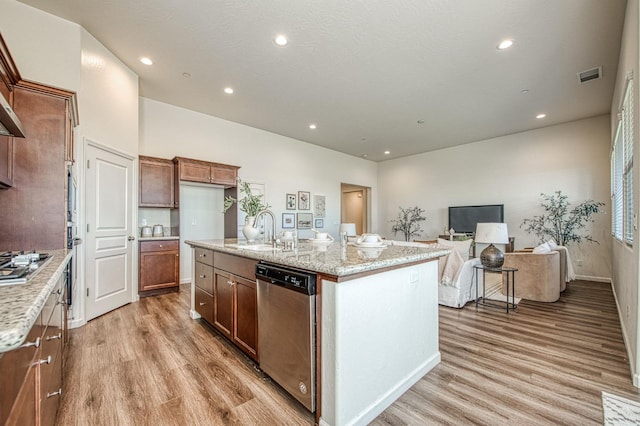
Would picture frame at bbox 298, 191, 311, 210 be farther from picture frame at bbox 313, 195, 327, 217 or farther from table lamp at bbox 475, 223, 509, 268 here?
table lamp at bbox 475, 223, 509, 268

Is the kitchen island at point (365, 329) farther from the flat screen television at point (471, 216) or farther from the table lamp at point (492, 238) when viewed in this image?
the flat screen television at point (471, 216)

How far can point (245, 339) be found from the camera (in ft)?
7.40

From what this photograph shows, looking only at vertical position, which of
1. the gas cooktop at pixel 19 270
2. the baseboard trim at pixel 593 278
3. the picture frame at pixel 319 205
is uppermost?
the picture frame at pixel 319 205

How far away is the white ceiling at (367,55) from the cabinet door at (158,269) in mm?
2588

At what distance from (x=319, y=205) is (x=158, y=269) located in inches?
168

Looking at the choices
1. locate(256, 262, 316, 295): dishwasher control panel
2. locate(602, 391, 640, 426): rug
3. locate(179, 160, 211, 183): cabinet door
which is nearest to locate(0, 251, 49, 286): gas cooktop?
locate(256, 262, 316, 295): dishwasher control panel

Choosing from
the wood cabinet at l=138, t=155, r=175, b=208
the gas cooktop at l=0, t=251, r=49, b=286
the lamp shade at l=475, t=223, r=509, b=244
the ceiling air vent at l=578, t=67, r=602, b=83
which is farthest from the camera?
the wood cabinet at l=138, t=155, r=175, b=208

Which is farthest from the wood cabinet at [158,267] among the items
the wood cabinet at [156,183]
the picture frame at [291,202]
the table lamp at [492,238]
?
the table lamp at [492,238]

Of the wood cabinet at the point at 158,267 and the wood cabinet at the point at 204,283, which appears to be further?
the wood cabinet at the point at 158,267

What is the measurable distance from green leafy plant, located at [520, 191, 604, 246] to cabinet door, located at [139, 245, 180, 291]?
725cm

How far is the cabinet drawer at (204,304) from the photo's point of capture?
2861 millimetres

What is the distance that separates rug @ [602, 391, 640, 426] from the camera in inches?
63.4

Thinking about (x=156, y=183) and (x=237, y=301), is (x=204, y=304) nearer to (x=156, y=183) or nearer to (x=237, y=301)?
(x=237, y=301)

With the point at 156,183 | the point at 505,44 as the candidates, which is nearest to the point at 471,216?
the point at 505,44
